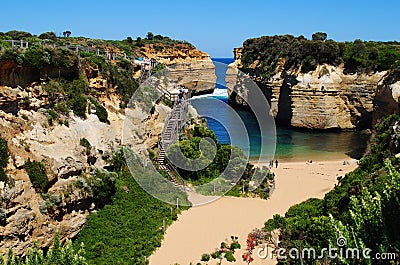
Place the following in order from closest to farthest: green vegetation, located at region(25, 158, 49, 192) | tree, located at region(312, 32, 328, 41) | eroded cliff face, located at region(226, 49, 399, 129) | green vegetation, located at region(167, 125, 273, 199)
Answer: green vegetation, located at region(25, 158, 49, 192)
green vegetation, located at region(167, 125, 273, 199)
eroded cliff face, located at region(226, 49, 399, 129)
tree, located at region(312, 32, 328, 41)

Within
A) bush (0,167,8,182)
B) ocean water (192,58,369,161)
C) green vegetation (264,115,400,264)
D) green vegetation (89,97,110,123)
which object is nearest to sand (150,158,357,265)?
green vegetation (264,115,400,264)

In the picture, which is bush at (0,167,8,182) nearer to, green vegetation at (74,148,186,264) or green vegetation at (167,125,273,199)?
green vegetation at (74,148,186,264)

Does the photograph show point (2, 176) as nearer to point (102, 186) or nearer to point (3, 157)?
point (3, 157)

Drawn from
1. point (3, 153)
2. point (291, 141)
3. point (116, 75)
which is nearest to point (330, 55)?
point (291, 141)

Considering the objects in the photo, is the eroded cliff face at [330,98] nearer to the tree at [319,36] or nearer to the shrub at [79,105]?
the tree at [319,36]

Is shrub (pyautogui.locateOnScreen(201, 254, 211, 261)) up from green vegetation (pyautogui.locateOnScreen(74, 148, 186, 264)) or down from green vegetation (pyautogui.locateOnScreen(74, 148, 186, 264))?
down
